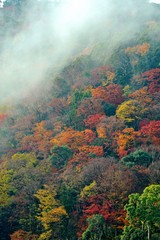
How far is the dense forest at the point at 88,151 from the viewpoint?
4100 cm

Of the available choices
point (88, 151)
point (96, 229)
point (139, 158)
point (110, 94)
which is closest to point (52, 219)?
point (96, 229)

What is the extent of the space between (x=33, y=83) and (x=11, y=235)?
62255 millimetres

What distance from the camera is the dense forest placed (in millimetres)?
41000

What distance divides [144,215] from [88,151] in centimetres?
2432

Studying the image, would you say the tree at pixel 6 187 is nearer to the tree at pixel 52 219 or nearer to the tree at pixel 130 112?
the tree at pixel 52 219

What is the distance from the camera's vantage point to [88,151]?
5772 centimetres

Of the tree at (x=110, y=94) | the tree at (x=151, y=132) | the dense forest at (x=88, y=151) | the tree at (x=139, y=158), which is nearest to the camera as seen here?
the dense forest at (x=88, y=151)

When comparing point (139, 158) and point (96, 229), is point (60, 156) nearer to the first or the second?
point (139, 158)

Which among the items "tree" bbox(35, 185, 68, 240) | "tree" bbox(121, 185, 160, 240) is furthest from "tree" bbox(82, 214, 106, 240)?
"tree" bbox(35, 185, 68, 240)

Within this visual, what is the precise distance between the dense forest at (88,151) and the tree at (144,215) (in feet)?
0.30

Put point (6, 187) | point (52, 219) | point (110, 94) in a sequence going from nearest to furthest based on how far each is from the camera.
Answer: point (52, 219)
point (6, 187)
point (110, 94)

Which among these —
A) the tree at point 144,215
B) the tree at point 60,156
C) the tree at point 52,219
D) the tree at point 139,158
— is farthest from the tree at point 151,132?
the tree at point 144,215

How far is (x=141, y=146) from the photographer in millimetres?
55750

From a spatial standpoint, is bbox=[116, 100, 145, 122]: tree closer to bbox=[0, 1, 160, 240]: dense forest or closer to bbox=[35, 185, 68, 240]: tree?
bbox=[0, 1, 160, 240]: dense forest
